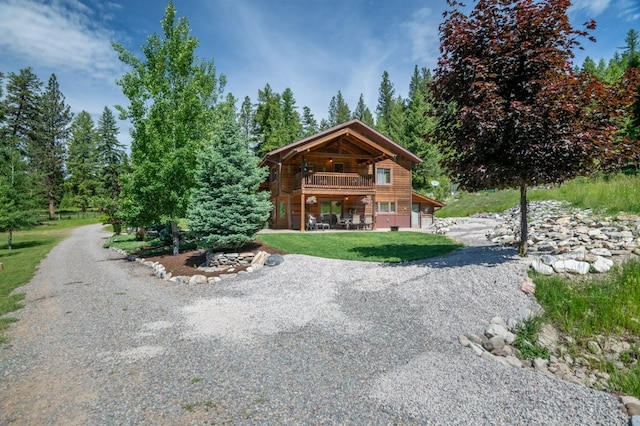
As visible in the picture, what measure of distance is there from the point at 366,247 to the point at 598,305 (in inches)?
344

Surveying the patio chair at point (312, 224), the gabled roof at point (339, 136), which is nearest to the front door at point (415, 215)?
the gabled roof at point (339, 136)

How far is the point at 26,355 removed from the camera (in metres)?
5.60

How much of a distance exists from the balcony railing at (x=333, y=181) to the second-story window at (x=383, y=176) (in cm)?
306

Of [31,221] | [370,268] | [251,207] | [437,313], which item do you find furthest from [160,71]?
[31,221]

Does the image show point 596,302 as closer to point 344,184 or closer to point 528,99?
point 528,99

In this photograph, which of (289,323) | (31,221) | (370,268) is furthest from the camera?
(31,221)

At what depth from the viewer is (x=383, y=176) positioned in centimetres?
2584

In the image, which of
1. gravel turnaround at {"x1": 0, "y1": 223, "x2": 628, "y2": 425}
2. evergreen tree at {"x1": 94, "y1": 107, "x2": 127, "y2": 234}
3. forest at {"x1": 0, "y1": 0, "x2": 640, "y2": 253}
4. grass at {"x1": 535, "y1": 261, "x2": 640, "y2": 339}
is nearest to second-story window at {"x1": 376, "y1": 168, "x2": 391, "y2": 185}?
forest at {"x1": 0, "y1": 0, "x2": 640, "y2": 253}

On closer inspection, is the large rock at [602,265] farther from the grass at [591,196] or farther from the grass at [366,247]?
the grass at [366,247]

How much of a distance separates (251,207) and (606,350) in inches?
418

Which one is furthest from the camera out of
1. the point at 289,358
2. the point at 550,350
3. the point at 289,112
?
the point at 289,112

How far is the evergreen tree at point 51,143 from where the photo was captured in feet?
158

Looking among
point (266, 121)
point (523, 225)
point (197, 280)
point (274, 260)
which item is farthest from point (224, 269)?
point (266, 121)

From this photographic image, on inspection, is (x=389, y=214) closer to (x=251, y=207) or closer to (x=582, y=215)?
(x=582, y=215)
